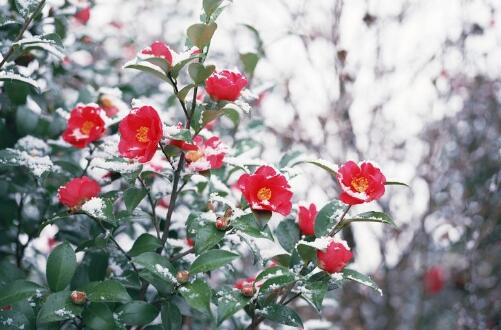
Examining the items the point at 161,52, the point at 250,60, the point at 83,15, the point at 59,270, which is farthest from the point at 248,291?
the point at 83,15

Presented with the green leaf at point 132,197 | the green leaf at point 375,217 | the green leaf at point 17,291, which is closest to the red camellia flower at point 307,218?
the green leaf at point 375,217

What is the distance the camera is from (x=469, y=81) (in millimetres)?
2910

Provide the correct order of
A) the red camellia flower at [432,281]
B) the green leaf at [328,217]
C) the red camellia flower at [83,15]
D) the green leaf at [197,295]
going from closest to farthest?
the green leaf at [197,295] < the green leaf at [328,217] < the red camellia flower at [83,15] < the red camellia flower at [432,281]

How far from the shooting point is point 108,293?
965 mm

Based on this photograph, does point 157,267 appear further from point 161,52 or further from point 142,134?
point 161,52

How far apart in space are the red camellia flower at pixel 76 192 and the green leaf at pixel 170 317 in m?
0.27

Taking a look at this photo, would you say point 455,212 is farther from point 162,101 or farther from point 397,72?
point 162,101

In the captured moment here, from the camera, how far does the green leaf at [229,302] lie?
916mm

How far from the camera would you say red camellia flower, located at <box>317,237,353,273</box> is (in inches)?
38.3

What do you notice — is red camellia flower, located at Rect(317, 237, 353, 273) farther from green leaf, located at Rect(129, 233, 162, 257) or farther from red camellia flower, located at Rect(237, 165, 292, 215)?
green leaf, located at Rect(129, 233, 162, 257)

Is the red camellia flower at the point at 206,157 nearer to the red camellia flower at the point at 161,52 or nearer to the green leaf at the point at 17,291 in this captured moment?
the red camellia flower at the point at 161,52

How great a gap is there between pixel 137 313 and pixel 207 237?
0.70ft

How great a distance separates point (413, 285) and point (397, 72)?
163 centimetres

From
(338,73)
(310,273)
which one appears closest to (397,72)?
(338,73)
